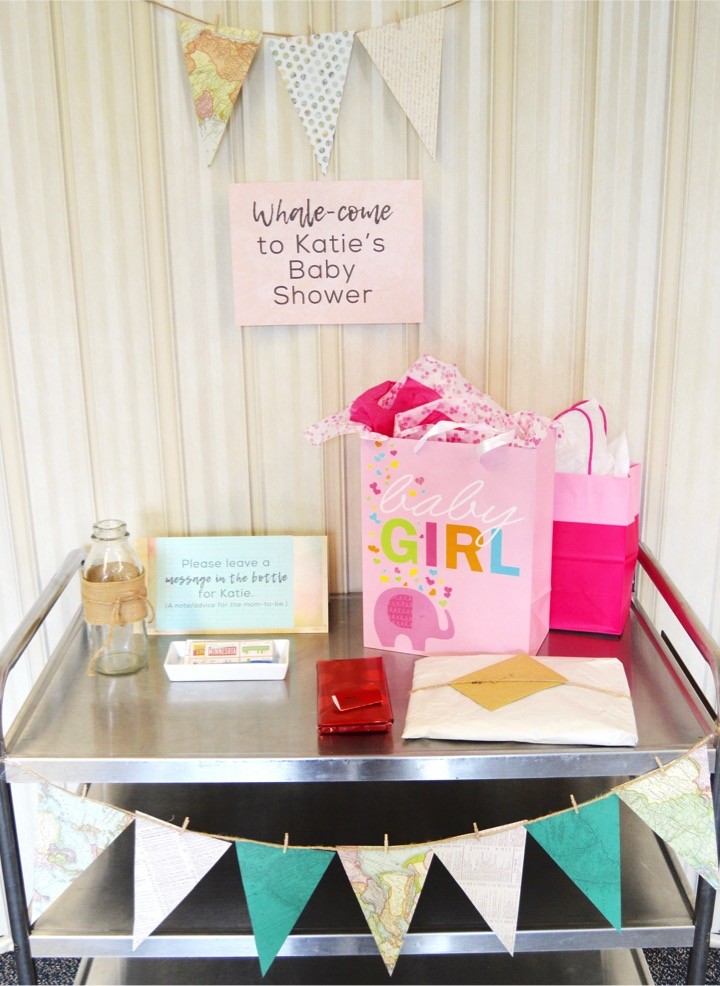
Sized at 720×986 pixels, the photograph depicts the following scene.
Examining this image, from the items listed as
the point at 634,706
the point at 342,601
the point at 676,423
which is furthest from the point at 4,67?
the point at 634,706

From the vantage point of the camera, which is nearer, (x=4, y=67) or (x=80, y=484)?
(x=4, y=67)

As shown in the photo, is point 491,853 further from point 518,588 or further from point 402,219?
point 402,219

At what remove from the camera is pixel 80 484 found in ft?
4.96

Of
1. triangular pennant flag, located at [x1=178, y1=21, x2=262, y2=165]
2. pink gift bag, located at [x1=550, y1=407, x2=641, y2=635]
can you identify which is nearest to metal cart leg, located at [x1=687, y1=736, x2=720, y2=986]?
pink gift bag, located at [x1=550, y1=407, x2=641, y2=635]

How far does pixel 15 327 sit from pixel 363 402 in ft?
1.98

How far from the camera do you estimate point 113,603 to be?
1.28 meters

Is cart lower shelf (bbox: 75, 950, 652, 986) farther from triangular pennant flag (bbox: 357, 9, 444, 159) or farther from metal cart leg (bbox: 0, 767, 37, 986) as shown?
triangular pennant flag (bbox: 357, 9, 444, 159)

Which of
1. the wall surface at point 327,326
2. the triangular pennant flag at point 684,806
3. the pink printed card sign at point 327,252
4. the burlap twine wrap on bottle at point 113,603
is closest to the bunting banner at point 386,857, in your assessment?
the triangular pennant flag at point 684,806

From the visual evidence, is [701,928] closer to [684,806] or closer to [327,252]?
[684,806]

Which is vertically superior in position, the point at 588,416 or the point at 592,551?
the point at 588,416

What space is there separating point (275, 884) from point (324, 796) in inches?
13.1

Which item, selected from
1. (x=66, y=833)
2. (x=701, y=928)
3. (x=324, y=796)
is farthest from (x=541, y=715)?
(x=66, y=833)

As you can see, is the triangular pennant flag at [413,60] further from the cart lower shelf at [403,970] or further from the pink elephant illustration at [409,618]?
the cart lower shelf at [403,970]

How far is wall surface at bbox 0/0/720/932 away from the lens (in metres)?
1.35
